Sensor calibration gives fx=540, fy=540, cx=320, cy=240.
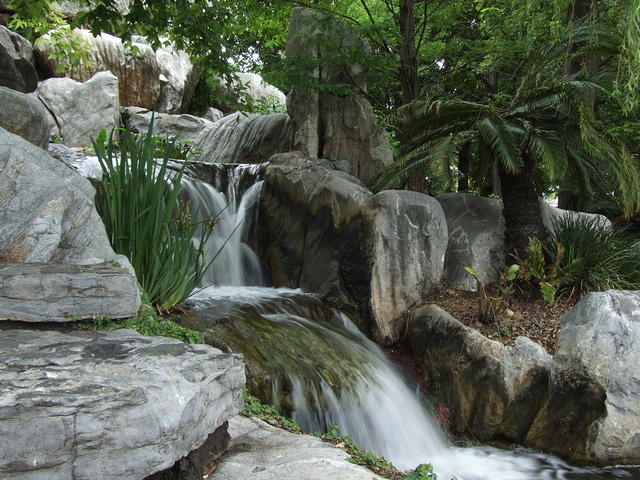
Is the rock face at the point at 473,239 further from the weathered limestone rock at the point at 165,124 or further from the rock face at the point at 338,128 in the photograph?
the weathered limestone rock at the point at 165,124

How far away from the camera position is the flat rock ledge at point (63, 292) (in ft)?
9.55

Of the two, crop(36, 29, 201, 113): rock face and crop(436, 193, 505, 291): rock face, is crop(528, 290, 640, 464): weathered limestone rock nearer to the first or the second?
crop(436, 193, 505, 291): rock face

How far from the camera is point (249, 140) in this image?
1141 cm

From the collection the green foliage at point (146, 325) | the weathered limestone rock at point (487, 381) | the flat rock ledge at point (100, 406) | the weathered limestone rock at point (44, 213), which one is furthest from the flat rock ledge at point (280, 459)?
the weathered limestone rock at point (487, 381)

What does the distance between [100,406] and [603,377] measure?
477 cm

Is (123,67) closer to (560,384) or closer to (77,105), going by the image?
(77,105)

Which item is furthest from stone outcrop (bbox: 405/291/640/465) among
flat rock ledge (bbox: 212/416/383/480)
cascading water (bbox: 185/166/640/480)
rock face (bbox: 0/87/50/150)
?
rock face (bbox: 0/87/50/150)

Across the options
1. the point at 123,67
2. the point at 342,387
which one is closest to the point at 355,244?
the point at 342,387

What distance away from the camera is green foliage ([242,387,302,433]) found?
3.73m

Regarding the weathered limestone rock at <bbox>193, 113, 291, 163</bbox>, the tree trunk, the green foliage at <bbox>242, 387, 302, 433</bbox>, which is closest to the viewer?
the green foliage at <bbox>242, 387, 302, 433</bbox>

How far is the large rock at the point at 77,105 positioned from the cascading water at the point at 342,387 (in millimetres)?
8698

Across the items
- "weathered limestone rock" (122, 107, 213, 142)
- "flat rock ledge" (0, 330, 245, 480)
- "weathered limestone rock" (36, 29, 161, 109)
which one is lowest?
"flat rock ledge" (0, 330, 245, 480)

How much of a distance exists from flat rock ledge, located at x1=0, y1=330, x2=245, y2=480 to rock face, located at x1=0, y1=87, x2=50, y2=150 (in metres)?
4.74

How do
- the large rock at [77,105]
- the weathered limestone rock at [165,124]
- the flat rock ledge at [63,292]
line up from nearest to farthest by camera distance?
the flat rock ledge at [63,292], the large rock at [77,105], the weathered limestone rock at [165,124]
